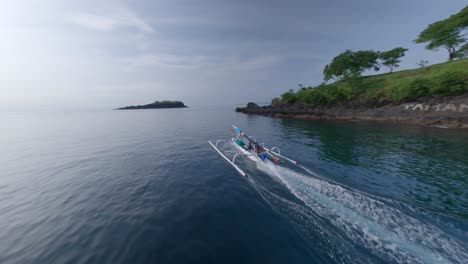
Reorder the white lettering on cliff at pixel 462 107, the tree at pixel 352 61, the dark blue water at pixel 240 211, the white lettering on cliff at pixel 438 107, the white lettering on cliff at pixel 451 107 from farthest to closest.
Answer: the tree at pixel 352 61 < the white lettering on cliff at pixel 451 107 < the white lettering on cliff at pixel 438 107 < the white lettering on cliff at pixel 462 107 < the dark blue water at pixel 240 211

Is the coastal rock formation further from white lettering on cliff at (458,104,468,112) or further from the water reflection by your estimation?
the water reflection

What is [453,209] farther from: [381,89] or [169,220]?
[381,89]

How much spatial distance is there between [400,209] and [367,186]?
2.50 m

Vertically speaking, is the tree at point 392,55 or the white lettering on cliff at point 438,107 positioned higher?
the tree at point 392,55

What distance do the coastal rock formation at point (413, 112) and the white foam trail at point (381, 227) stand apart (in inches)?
1404

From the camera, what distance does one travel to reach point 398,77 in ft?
168

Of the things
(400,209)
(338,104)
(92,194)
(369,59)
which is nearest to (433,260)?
(400,209)

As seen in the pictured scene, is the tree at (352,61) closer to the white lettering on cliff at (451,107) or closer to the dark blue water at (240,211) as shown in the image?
the white lettering on cliff at (451,107)

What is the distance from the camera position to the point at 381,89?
44188mm

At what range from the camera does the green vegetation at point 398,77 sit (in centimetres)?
3222

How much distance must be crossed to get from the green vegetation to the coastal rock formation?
196 centimetres

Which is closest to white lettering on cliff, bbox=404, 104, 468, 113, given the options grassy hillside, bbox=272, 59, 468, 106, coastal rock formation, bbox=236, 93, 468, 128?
coastal rock formation, bbox=236, 93, 468, 128

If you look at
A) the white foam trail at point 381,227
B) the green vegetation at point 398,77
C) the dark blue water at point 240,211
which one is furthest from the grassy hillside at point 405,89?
the white foam trail at point 381,227

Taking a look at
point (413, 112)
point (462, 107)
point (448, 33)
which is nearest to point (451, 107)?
point (462, 107)
